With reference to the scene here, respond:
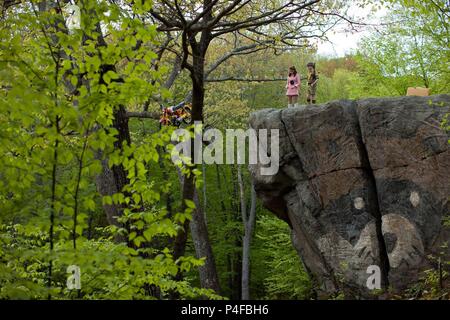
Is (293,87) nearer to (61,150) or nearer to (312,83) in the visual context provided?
(312,83)

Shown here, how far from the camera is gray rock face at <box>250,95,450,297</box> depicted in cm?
1330

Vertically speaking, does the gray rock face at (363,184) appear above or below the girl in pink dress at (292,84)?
below

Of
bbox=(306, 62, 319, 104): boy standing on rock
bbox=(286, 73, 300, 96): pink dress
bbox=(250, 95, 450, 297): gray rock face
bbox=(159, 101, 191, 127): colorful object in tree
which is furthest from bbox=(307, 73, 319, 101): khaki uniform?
bbox=(159, 101, 191, 127): colorful object in tree

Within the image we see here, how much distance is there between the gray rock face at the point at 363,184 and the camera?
13297mm

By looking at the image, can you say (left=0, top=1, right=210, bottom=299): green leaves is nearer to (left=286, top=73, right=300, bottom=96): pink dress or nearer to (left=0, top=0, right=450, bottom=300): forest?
(left=0, top=0, right=450, bottom=300): forest

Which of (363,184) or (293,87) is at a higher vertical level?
(293,87)

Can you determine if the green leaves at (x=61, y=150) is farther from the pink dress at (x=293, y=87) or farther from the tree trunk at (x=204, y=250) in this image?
the pink dress at (x=293, y=87)

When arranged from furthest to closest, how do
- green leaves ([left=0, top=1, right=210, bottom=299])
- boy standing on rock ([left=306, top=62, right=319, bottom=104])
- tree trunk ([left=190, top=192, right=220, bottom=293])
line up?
1. boy standing on rock ([left=306, top=62, right=319, bottom=104])
2. tree trunk ([left=190, top=192, right=220, bottom=293])
3. green leaves ([left=0, top=1, right=210, bottom=299])

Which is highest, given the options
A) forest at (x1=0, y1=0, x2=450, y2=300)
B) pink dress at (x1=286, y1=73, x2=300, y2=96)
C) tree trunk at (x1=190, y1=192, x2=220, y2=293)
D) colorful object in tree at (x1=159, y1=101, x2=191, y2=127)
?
pink dress at (x1=286, y1=73, x2=300, y2=96)

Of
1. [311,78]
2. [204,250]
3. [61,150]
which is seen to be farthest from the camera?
[311,78]

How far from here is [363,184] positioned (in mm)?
14250

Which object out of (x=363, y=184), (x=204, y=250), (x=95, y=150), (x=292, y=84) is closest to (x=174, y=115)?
(x=204, y=250)

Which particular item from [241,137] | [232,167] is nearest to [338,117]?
[241,137]

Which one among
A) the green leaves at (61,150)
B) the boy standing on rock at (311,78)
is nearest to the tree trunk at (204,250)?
the boy standing on rock at (311,78)
